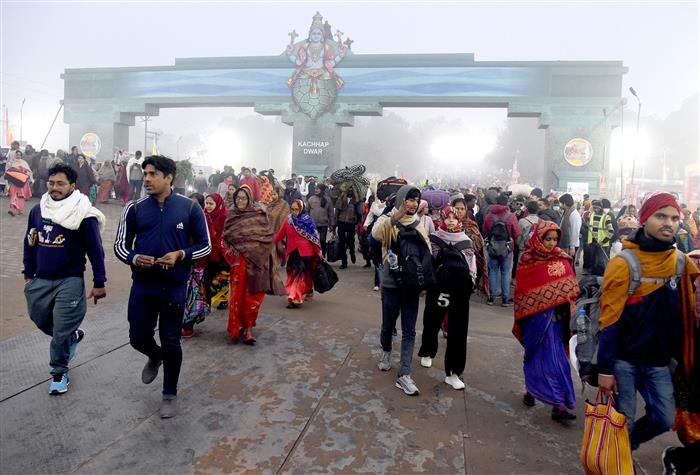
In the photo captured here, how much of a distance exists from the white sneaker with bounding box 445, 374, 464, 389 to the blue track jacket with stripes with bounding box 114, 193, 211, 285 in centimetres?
234

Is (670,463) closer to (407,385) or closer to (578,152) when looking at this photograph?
(407,385)

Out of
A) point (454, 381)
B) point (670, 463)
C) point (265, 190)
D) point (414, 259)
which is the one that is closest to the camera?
point (670, 463)

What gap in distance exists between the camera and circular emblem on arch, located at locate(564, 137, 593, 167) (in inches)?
1210

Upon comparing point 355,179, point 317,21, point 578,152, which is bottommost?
point 355,179

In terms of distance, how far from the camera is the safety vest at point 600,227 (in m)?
9.84

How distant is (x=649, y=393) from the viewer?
2.80 m

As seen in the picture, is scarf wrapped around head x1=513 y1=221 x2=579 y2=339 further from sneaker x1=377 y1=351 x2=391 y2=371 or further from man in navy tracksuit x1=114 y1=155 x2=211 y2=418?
man in navy tracksuit x1=114 y1=155 x2=211 y2=418

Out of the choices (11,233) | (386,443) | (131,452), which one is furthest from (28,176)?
(386,443)

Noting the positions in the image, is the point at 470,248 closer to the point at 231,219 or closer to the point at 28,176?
the point at 231,219

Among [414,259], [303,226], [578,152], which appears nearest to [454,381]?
[414,259]

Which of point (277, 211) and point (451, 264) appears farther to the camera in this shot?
point (277, 211)

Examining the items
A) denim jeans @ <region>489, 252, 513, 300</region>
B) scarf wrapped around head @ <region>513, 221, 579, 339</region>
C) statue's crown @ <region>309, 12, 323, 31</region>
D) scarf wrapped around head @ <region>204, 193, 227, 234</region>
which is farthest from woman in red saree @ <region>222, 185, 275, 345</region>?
statue's crown @ <region>309, 12, 323, 31</region>

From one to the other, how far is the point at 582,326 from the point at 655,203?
2.65 ft

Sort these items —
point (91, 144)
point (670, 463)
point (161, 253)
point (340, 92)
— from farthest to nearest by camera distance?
point (91, 144), point (340, 92), point (161, 253), point (670, 463)
